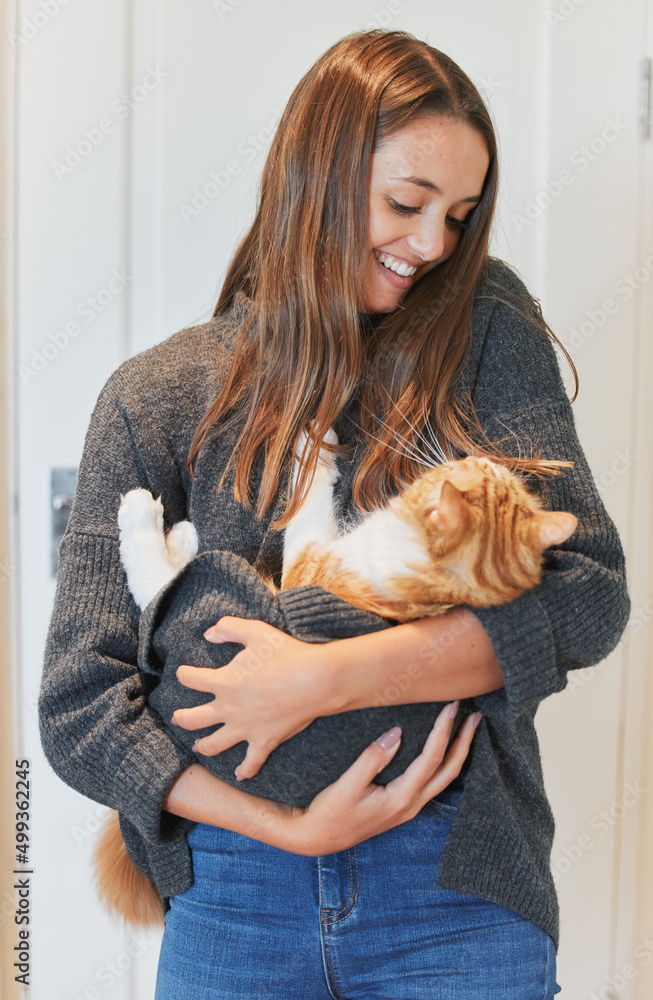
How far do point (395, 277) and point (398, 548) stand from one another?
444mm

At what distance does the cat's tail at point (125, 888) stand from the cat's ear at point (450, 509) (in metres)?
0.70

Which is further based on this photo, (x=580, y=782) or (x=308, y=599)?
(x=580, y=782)

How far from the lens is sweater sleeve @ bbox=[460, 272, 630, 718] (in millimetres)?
897

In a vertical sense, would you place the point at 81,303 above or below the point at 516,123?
below

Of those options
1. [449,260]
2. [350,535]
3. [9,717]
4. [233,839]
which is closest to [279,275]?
[449,260]

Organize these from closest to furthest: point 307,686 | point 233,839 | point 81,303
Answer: point 307,686, point 233,839, point 81,303

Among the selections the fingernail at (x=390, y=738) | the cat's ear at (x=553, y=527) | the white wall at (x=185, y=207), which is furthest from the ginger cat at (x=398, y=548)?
the white wall at (x=185, y=207)

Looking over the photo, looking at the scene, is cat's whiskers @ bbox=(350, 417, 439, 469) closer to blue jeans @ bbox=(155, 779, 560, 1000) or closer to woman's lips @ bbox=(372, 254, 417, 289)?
woman's lips @ bbox=(372, 254, 417, 289)

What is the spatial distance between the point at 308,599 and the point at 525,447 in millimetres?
372

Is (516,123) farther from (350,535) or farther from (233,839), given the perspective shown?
(233,839)

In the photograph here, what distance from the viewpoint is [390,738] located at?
929mm

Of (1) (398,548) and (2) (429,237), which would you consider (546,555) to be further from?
(2) (429,237)

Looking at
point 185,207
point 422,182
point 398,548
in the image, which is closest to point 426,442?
point 398,548

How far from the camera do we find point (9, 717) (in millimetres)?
1599
